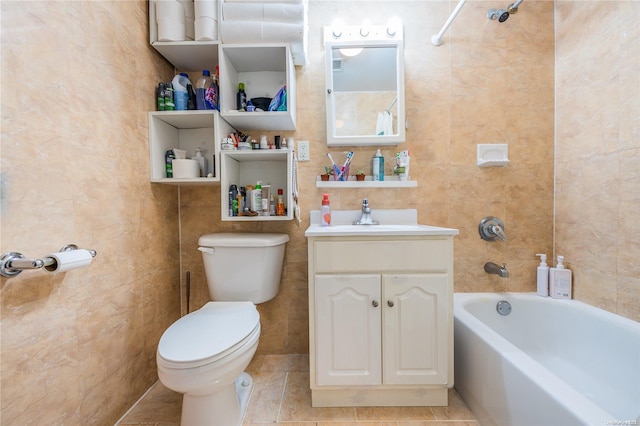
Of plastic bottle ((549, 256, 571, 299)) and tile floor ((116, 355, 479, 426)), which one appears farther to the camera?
plastic bottle ((549, 256, 571, 299))

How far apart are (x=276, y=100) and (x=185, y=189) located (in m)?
0.78

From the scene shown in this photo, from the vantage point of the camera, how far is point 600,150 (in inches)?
50.4

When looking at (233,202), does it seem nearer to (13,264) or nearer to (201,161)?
(201,161)

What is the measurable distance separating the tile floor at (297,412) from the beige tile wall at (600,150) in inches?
36.5

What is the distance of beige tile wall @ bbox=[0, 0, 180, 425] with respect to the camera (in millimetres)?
787

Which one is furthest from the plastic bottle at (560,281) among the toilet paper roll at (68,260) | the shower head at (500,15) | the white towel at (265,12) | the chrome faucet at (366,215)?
the toilet paper roll at (68,260)

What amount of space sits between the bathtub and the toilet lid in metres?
0.97

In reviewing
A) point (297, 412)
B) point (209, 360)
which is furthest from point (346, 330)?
point (209, 360)

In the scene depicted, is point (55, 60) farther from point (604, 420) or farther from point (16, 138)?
point (604, 420)

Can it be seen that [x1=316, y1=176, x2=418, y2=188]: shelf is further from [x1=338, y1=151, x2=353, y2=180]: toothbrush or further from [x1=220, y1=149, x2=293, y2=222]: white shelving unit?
[x1=220, y1=149, x2=293, y2=222]: white shelving unit

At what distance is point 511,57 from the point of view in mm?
1573

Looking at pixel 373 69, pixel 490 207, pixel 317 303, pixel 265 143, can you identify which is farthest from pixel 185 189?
pixel 490 207

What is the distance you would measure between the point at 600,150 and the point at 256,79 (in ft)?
6.01

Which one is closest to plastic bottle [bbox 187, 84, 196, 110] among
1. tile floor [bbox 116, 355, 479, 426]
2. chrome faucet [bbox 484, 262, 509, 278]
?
tile floor [bbox 116, 355, 479, 426]
